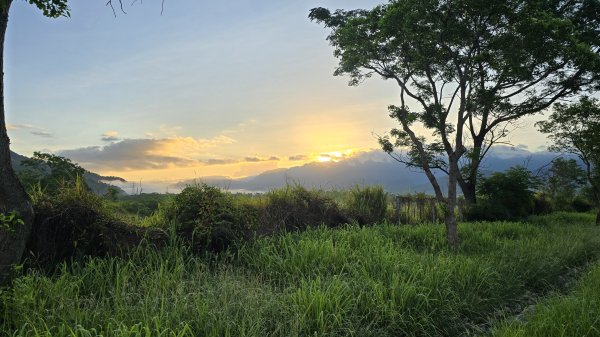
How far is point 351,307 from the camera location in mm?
5199

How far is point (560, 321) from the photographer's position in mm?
4996

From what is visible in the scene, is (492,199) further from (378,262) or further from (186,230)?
(186,230)

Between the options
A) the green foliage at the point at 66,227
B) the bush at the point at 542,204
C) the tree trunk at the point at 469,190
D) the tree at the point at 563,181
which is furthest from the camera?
the tree at the point at 563,181

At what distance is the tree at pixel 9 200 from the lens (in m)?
4.67

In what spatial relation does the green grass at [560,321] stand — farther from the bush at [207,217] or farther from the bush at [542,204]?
the bush at [542,204]

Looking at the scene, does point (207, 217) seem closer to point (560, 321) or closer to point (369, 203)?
point (560, 321)

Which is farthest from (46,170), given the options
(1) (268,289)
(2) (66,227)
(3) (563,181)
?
(3) (563,181)

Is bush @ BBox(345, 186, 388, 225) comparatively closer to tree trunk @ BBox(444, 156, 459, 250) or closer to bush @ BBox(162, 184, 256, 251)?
tree trunk @ BBox(444, 156, 459, 250)

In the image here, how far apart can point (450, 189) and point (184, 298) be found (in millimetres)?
7941

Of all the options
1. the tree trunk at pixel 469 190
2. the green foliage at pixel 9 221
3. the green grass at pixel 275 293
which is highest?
the tree trunk at pixel 469 190

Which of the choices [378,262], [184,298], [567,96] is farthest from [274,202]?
[567,96]

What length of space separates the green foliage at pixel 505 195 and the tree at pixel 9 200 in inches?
672

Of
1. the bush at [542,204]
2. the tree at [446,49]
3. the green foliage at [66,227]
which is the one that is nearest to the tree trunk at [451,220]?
the tree at [446,49]

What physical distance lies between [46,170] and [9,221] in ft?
17.8
